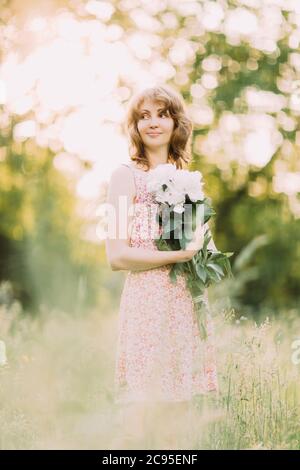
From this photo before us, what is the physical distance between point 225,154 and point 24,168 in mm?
3635

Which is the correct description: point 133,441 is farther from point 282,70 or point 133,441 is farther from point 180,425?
point 282,70

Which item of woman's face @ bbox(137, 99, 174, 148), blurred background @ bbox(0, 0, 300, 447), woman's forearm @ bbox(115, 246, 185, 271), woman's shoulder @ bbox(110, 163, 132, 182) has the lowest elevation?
woman's forearm @ bbox(115, 246, 185, 271)

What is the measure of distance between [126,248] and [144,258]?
0.38ft

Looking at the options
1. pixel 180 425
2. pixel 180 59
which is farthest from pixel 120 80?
pixel 180 425

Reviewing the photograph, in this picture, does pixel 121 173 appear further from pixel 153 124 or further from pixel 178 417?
pixel 178 417

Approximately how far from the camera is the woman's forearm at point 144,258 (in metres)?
4.11

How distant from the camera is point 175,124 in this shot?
15.0ft

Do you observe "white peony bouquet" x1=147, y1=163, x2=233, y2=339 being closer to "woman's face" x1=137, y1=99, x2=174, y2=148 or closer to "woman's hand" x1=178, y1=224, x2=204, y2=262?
"woman's hand" x1=178, y1=224, x2=204, y2=262

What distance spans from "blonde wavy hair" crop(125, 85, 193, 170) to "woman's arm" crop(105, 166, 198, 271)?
25cm

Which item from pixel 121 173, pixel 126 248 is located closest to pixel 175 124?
pixel 121 173

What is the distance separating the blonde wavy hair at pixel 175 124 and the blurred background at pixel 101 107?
622 cm

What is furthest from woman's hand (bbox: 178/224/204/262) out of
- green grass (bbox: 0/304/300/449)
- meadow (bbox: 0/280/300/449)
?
green grass (bbox: 0/304/300/449)

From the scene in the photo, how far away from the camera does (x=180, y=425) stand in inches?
149

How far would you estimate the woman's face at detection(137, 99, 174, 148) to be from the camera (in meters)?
4.46
